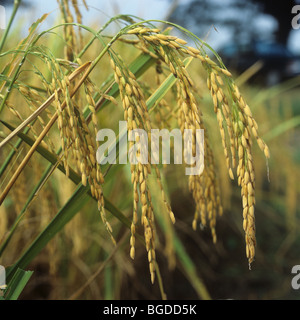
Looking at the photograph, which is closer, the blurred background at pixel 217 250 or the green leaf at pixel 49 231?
the green leaf at pixel 49 231

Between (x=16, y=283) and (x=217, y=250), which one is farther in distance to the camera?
(x=217, y=250)

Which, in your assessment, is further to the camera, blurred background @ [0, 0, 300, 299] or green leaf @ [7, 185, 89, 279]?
blurred background @ [0, 0, 300, 299]

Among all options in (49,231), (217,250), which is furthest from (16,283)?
(217,250)

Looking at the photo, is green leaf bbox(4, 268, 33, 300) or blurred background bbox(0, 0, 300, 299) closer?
green leaf bbox(4, 268, 33, 300)

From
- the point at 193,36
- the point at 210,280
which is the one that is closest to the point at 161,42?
the point at 193,36

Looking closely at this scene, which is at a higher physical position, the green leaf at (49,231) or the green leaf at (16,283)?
the green leaf at (49,231)

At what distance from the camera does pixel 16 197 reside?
2.88ft

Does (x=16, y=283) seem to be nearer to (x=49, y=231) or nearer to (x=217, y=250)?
(x=49, y=231)

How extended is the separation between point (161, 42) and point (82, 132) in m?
0.16

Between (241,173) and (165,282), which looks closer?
(241,173)

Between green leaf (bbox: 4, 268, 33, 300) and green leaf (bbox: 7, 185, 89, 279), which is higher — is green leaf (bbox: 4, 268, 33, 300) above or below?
below

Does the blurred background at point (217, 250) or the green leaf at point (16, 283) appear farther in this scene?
the blurred background at point (217, 250)

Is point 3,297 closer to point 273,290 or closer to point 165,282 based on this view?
point 165,282
